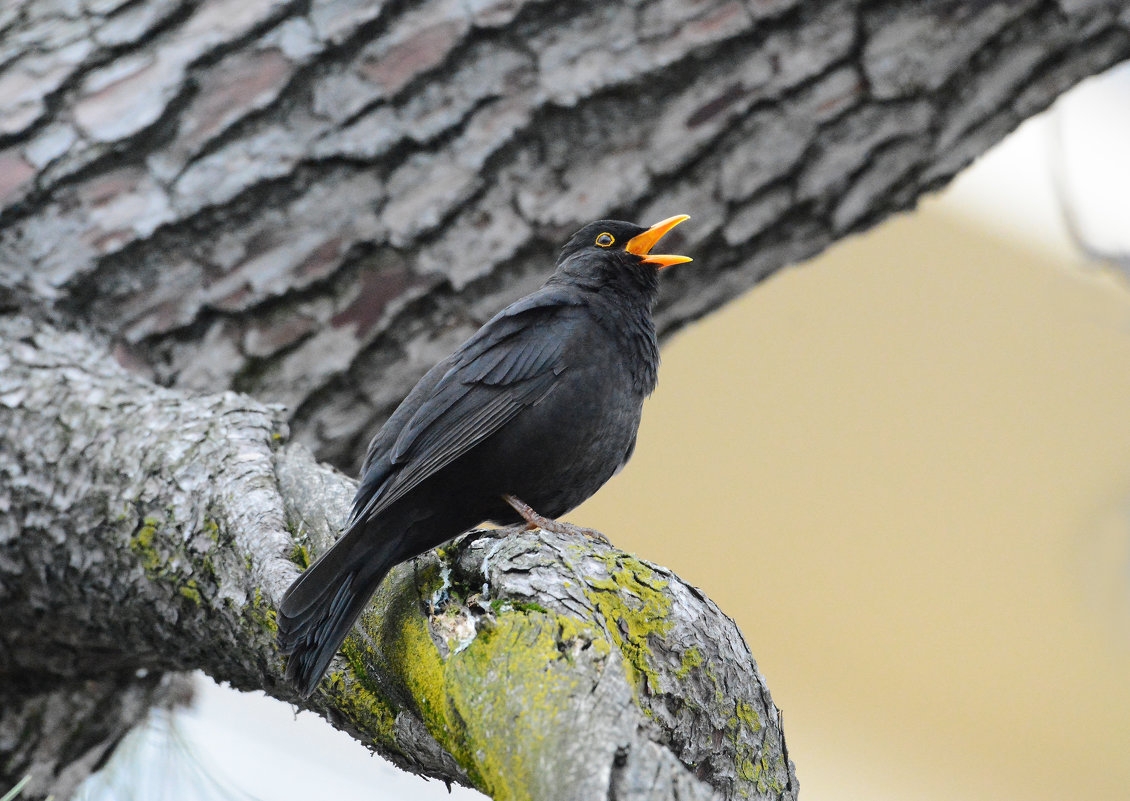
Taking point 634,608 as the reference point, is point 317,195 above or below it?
above

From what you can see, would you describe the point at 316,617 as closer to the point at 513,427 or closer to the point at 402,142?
the point at 513,427

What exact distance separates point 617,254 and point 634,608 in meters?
1.68

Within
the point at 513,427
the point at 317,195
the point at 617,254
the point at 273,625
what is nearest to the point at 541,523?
the point at 513,427

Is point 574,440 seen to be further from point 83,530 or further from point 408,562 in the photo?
point 83,530

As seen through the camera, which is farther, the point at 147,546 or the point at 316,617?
the point at 147,546

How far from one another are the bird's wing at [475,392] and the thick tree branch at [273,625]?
0.18m

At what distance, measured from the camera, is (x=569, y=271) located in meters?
3.23

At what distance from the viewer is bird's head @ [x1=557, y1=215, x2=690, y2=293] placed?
10.5ft

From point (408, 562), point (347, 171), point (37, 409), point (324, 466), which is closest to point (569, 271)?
point (347, 171)

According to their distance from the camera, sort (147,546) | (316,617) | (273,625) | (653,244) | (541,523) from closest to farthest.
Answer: (316,617) → (273,625) → (147,546) → (541,523) → (653,244)

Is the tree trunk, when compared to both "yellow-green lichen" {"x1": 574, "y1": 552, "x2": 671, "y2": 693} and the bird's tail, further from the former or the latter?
"yellow-green lichen" {"x1": 574, "y1": 552, "x2": 671, "y2": 693}

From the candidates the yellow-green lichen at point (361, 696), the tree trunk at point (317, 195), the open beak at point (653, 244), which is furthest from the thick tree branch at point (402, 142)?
the yellow-green lichen at point (361, 696)

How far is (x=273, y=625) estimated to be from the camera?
6.77 feet

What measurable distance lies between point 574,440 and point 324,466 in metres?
0.59
